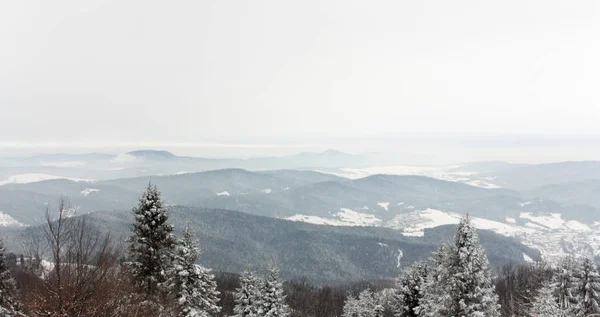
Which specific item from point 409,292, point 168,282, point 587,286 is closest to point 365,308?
point 409,292

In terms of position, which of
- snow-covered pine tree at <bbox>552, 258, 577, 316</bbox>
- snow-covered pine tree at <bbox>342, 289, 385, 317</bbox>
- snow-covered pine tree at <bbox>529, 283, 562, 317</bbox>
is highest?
snow-covered pine tree at <bbox>529, 283, 562, 317</bbox>

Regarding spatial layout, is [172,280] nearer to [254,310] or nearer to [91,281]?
[254,310]

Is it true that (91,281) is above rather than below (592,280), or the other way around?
above

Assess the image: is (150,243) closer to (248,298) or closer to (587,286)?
(248,298)

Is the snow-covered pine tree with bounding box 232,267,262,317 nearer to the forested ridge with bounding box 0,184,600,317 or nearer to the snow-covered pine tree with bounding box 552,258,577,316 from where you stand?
the forested ridge with bounding box 0,184,600,317

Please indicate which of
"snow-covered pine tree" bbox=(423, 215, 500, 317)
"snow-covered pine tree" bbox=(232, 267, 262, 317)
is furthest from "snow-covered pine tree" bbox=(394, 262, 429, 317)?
"snow-covered pine tree" bbox=(232, 267, 262, 317)

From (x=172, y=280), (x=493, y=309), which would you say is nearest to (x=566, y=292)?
(x=493, y=309)

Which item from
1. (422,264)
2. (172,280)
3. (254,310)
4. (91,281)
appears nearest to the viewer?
(91,281)
